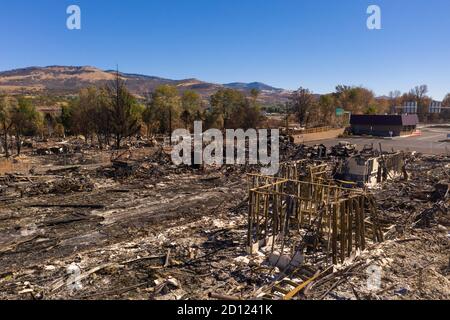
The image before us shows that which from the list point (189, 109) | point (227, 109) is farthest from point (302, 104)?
point (189, 109)

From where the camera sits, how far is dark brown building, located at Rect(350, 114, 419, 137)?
4400 cm

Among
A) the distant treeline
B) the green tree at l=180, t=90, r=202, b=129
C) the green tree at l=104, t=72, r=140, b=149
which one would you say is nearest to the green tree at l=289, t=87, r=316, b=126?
the distant treeline

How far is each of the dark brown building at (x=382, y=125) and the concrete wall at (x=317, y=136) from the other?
232cm

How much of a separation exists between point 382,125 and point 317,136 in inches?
405

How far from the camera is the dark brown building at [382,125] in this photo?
44000 mm

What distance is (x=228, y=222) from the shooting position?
1198 centimetres

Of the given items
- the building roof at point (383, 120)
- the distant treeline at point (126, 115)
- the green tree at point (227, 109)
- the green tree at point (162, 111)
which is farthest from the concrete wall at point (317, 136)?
the green tree at point (162, 111)

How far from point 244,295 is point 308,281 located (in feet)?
4.59

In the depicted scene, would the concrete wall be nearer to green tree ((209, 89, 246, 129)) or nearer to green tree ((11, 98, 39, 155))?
green tree ((209, 89, 246, 129))

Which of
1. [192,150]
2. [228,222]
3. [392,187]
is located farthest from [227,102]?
[228,222]

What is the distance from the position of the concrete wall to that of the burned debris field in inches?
822

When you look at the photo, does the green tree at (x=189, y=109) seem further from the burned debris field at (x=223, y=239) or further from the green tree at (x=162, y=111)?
the burned debris field at (x=223, y=239)

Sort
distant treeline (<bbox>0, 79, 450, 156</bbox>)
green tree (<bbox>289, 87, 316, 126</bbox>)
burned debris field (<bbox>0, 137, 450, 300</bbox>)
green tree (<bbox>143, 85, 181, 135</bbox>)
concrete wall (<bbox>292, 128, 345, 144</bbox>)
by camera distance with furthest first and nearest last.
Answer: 1. green tree (<bbox>289, 87, 316, 126</bbox>)
2. green tree (<bbox>143, 85, 181, 135</bbox>)
3. concrete wall (<bbox>292, 128, 345, 144</bbox>)
4. distant treeline (<bbox>0, 79, 450, 156</bbox>)
5. burned debris field (<bbox>0, 137, 450, 300</bbox>)

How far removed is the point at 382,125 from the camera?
1759 inches
